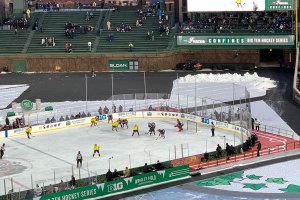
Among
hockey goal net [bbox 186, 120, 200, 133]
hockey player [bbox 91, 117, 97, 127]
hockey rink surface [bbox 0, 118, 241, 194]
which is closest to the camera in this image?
hockey rink surface [bbox 0, 118, 241, 194]

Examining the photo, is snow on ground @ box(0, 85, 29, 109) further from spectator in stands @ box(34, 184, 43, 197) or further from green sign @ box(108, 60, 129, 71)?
spectator in stands @ box(34, 184, 43, 197)

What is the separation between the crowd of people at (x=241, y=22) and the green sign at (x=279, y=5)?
2310 mm

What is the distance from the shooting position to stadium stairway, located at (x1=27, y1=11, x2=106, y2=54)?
99.6 m

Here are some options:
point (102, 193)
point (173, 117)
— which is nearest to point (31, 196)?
point (102, 193)

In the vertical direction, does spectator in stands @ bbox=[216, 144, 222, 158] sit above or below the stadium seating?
below

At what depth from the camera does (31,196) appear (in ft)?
140

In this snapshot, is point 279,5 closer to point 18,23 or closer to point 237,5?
point 237,5

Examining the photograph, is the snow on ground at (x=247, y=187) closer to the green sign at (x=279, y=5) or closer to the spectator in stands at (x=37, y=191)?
the spectator in stands at (x=37, y=191)

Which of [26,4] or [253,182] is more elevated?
[26,4]

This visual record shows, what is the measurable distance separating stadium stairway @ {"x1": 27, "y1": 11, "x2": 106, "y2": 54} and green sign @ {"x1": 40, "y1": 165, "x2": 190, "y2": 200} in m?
51.5

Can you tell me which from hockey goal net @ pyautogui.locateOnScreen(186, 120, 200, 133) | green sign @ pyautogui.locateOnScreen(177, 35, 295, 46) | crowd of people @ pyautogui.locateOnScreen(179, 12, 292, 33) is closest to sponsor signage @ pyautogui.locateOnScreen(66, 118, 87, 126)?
hockey goal net @ pyautogui.locateOnScreen(186, 120, 200, 133)

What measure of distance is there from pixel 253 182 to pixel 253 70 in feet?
154

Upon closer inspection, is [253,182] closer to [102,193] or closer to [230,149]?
[230,149]

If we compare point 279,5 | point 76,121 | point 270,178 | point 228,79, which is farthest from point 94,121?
point 279,5
